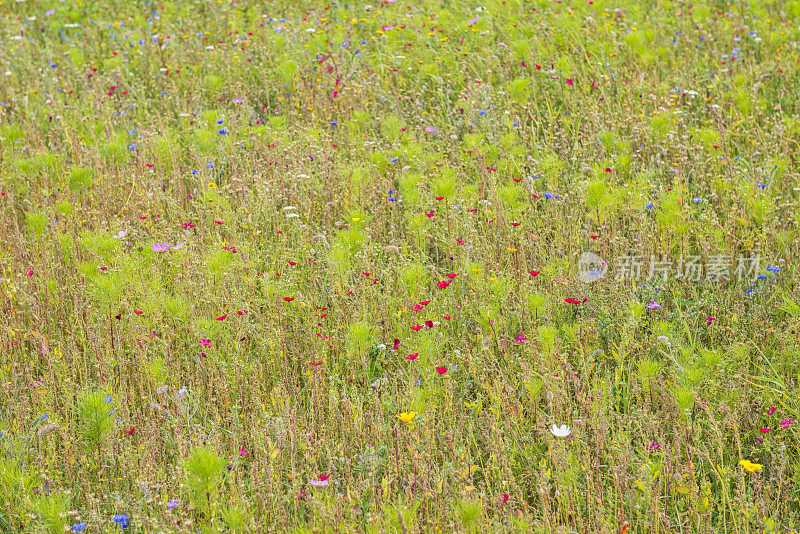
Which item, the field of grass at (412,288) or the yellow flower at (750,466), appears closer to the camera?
the yellow flower at (750,466)

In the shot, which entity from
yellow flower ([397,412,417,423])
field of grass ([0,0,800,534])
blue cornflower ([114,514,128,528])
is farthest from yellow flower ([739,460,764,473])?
blue cornflower ([114,514,128,528])

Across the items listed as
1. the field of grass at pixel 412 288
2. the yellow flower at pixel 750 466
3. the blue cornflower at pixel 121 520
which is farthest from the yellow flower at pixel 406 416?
the yellow flower at pixel 750 466

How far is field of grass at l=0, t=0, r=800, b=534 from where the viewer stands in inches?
87.6

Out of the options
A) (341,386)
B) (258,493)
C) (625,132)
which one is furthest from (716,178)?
(258,493)

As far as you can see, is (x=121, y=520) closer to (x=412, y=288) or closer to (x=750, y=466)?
(x=412, y=288)

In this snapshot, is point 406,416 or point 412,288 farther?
point 412,288

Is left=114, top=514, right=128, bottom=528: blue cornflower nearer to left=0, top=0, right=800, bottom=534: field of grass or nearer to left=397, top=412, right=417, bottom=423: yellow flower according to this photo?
left=0, top=0, right=800, bottom=534: field of grass

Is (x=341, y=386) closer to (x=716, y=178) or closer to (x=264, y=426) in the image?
(x=264, y=426)

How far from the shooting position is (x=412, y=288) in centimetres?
305

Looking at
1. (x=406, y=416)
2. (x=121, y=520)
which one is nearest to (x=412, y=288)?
(x=406, y=416)

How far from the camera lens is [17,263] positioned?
133 inches

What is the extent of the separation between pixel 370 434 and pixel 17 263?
1981mm

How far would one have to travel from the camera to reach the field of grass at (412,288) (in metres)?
2.22

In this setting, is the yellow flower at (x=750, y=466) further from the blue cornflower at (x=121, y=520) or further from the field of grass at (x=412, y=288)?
the blue cornflower at (x=121, y=520)
